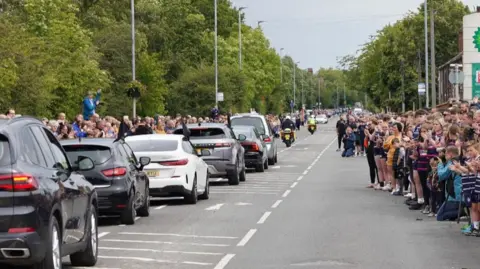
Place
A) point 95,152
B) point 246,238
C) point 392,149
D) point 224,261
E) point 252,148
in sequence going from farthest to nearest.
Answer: point 252,148, point 392,149, point 95,152, point 246,238, point 224,261

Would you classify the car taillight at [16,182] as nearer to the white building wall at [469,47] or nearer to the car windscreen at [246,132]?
the car windscreen at [246,132]

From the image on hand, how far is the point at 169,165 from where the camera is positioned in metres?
24.3

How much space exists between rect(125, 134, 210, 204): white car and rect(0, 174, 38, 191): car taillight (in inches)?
520

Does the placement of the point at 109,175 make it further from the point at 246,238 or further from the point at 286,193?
the point at 286,193

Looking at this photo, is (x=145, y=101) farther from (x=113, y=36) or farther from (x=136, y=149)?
(x=136, y=149)

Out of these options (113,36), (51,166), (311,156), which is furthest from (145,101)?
(51,166)

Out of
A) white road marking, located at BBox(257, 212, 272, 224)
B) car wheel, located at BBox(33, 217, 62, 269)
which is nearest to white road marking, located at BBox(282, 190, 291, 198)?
white road marking, located at BBox(257, 212, 272, 224)

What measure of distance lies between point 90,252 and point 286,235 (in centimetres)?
480

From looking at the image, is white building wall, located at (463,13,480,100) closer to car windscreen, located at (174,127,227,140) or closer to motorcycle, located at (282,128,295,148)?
motorcycle, located at (282,128,295,148)

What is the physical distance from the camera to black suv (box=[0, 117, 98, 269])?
10.9 m

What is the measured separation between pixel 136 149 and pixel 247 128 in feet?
51.1

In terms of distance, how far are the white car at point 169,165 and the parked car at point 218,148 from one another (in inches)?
236

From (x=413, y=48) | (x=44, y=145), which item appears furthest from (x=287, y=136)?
(x=44, y=145)

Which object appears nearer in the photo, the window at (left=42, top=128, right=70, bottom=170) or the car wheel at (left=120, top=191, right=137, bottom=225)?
the window at (left=42, top=128, right=70, bottom=170)
